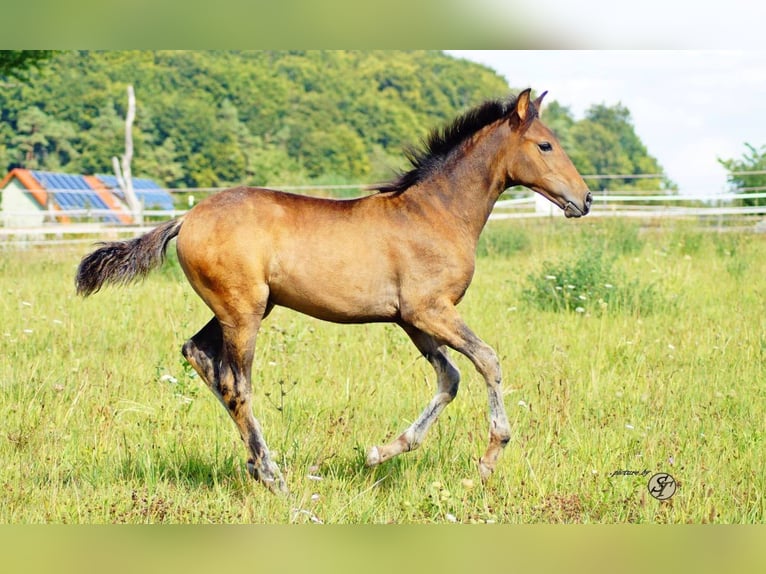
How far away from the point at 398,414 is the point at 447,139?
2085 mm

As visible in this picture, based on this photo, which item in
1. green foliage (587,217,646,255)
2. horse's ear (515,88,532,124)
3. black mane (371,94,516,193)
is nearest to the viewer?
horse's ear (515,88,532,124)

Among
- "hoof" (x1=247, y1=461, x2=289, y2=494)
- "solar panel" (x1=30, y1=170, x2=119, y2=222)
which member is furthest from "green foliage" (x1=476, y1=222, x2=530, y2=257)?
"solar panel" (x1=30, y1=170, x2=119, y2=222)

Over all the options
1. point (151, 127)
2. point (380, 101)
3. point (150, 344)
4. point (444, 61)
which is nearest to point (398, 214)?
point (150, 344)

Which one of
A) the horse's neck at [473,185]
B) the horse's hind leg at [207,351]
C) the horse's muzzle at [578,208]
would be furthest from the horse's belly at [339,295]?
the horse's muzzle at [578,208]

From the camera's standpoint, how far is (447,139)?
18.4 ft

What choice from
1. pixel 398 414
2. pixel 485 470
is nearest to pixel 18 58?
pixel 398 414

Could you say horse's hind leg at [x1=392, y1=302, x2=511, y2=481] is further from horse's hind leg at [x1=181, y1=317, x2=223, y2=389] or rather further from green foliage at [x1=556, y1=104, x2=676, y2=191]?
green foliage at [x1=556, y1=104, x2=676, y2=191]

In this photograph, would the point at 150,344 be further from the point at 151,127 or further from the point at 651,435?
the point at 151,127

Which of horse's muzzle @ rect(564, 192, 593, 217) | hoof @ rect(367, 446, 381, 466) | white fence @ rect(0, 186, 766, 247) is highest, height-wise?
white fence @ rect(0, 186, 766, 247)

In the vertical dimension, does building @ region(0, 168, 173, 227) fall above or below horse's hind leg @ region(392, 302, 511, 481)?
above

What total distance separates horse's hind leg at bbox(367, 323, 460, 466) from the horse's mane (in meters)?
0.97

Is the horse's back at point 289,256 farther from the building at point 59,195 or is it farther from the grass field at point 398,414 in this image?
the building at point 59,195

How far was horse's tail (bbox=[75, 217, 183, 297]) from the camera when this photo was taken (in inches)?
210

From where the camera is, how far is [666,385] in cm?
688
